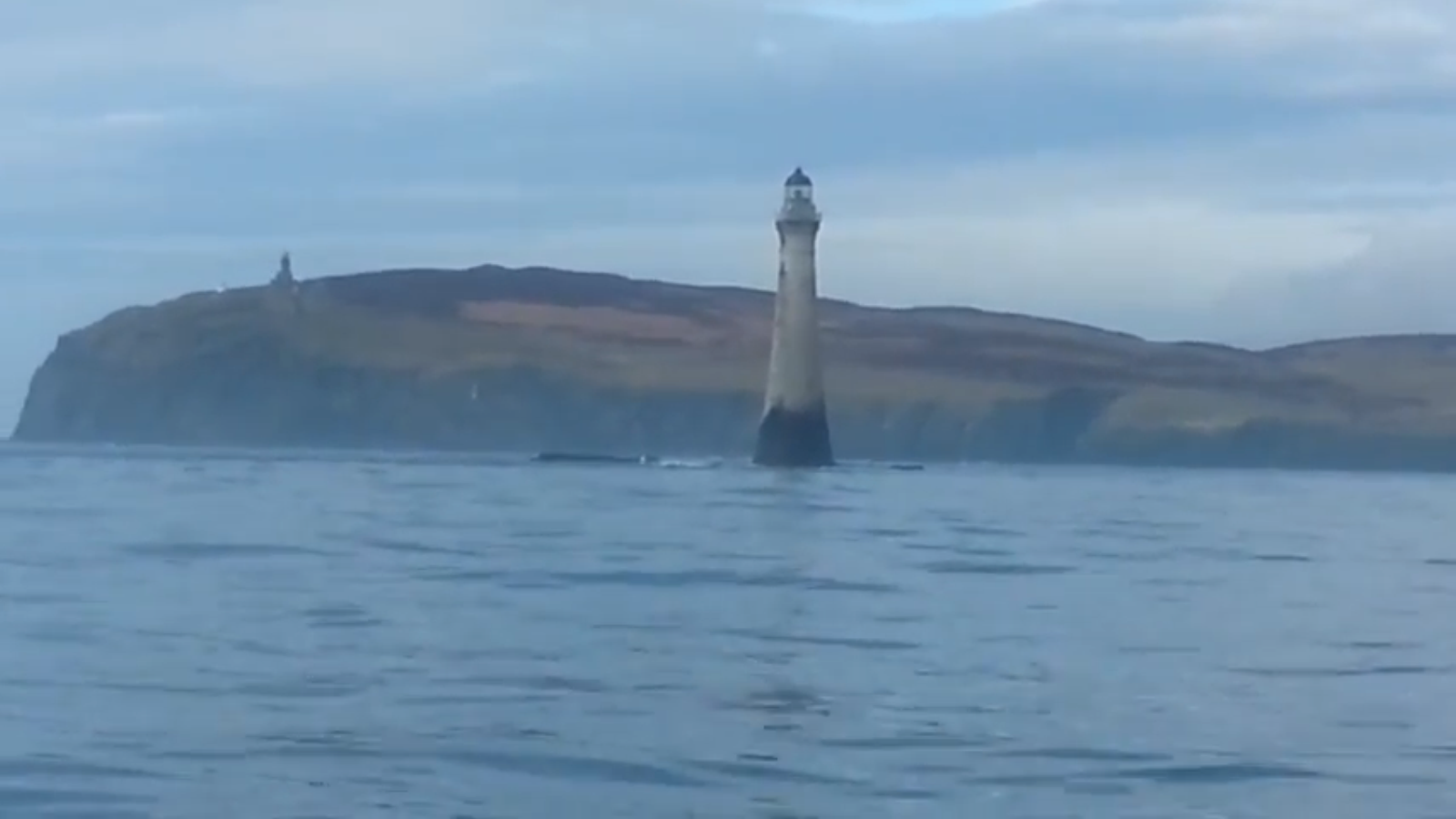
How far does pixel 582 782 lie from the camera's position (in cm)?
1549

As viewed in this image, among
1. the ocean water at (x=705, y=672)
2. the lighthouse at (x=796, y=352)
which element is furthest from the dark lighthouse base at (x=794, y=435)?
the ocean water at (x=705, y=672)

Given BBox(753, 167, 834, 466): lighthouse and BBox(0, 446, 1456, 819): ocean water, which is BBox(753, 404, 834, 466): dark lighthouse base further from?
BBox(0, 446, 1456, 819): ocean water

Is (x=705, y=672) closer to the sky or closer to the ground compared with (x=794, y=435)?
closer to the ground

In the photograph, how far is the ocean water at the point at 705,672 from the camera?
1532 centimetres

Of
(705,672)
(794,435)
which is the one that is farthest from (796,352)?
(705,672)

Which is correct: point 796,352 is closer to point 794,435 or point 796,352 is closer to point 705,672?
point 794,435

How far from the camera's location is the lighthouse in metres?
73.7

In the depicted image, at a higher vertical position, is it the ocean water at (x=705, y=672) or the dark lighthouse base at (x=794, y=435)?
the dark lighthouse base at (x=794, y=435)

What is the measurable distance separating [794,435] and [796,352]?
254 centimetres

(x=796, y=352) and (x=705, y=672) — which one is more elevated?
(x=796, y=352)

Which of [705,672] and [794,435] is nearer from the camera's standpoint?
[705,672]

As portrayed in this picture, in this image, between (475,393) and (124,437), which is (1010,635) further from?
(124,437)

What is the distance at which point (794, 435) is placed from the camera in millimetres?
75250

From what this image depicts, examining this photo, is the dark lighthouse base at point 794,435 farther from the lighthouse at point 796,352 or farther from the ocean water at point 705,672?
the ocean water at point 705,672
